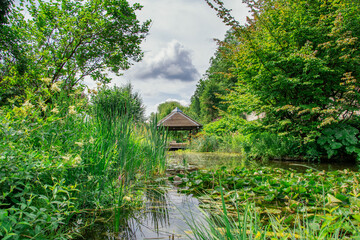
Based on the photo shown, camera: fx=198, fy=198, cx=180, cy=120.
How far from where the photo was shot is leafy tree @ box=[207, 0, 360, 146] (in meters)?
5.03

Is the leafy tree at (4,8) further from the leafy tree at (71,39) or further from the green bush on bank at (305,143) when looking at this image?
the green bush on bank at (305,143)

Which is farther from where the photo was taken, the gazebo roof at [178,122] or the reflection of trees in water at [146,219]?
the gazebo roof at [178,122]

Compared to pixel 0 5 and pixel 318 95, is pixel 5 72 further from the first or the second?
pixel 318 95

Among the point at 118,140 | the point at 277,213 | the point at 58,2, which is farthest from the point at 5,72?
the point at 277,213

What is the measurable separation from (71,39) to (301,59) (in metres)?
7.31

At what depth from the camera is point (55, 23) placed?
6527 millimetres

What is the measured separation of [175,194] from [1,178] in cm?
187

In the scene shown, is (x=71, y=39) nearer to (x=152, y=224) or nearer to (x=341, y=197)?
(x=152, y=224)

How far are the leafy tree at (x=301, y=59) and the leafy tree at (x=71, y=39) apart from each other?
4.37 meters

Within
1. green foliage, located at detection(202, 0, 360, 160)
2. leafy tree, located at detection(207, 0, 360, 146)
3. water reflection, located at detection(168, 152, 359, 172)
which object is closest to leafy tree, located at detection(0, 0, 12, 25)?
→ leafy tree, located at detection(207, 0, 360, 146)

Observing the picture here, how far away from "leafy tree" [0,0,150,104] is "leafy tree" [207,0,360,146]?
14.3ft

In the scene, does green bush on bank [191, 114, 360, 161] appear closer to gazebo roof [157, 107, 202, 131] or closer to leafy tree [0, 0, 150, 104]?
leafy tree [0, 0, 150, 104]

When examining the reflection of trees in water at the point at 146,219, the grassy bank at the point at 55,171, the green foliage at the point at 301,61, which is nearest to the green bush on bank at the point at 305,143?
the green foliage at the point at 301,61

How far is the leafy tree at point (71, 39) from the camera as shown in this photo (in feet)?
18.1
